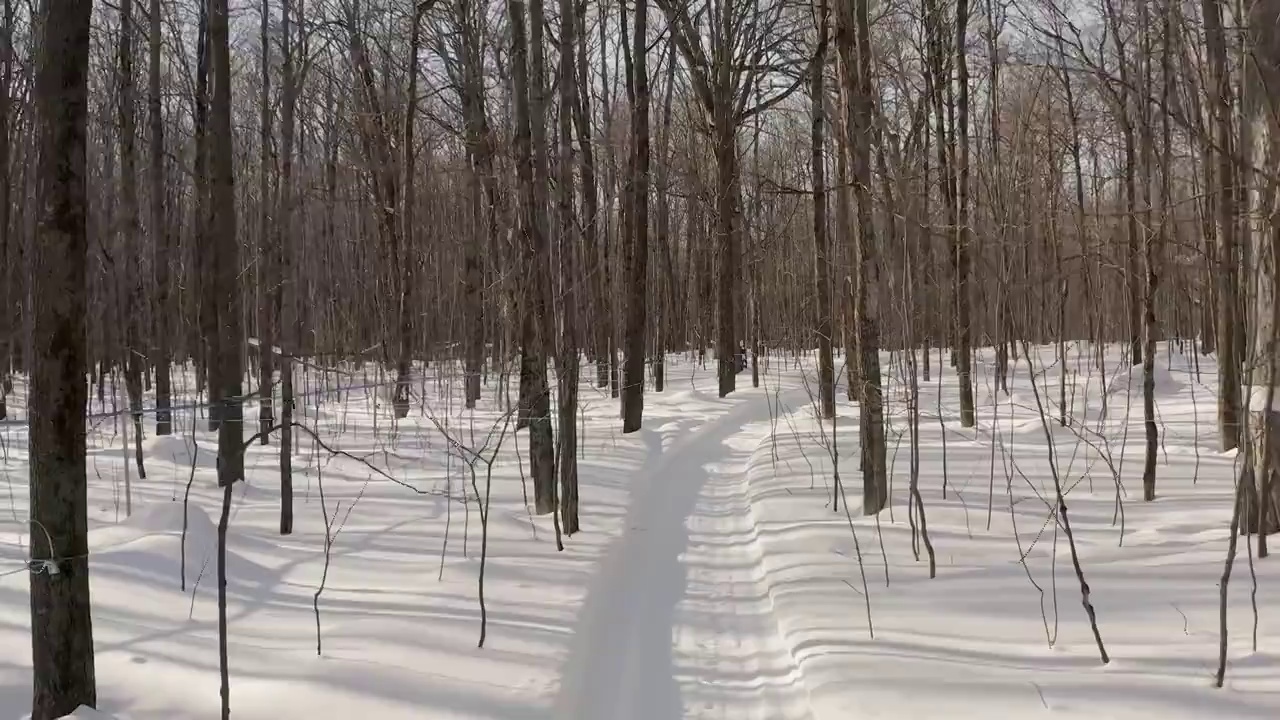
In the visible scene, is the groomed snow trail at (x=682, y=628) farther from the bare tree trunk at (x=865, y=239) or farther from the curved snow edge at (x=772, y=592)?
the bare tree trunk at (x=865, y=239)

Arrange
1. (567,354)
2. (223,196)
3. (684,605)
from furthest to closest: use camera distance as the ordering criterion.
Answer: (223,196), (567,354), (684,605)

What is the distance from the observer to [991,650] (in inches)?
158

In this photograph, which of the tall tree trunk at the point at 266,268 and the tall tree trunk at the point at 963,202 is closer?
the tall tree trunk at the point at 266,268

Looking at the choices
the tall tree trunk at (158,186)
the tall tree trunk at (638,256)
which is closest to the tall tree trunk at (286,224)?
the tall tree trunk at (158,186)

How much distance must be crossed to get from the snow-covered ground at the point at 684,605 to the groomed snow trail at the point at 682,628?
0.02 m

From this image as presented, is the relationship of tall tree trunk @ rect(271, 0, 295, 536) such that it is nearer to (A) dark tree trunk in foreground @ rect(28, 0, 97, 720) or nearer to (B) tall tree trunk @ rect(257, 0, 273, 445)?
(B) tall tree trunk @ rect(257, 0, 273, 445)

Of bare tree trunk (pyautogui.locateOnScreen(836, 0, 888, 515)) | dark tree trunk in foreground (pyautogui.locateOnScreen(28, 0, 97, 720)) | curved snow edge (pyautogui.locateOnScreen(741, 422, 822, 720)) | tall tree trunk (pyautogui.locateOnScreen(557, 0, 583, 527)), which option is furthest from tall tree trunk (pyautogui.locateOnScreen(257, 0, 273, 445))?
bare tree trunk (pyautogui.locateOnScreen(836, 0, 888, 515))

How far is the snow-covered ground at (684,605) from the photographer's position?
11.6 ft

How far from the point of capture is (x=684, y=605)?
5.24 metres

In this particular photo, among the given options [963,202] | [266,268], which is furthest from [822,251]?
[266,268]

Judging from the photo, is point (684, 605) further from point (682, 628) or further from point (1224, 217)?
point (1224, 217)

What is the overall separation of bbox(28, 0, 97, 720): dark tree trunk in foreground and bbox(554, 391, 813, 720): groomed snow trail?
6.49ft

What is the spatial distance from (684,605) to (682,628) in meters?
0.41

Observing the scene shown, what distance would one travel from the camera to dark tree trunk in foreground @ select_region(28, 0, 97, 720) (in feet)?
10.1
